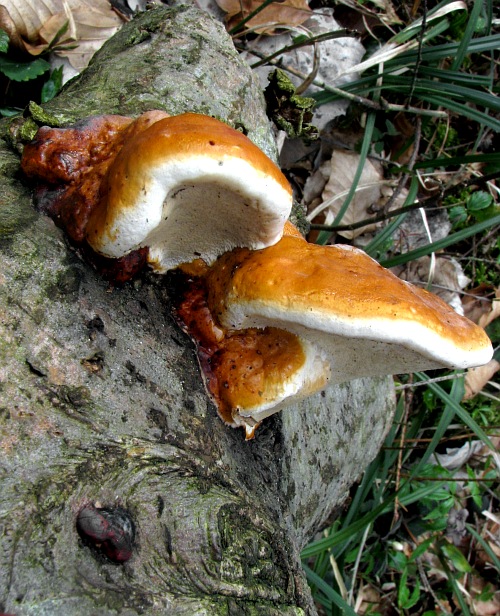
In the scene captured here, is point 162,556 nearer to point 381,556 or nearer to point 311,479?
point 311,479

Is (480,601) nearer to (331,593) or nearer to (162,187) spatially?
(331,593)

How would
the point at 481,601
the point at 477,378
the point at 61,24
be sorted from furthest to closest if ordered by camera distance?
the point at 477,378, the point at 481,601, the point at 61,24

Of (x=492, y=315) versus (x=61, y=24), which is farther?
(x=492, y=315)

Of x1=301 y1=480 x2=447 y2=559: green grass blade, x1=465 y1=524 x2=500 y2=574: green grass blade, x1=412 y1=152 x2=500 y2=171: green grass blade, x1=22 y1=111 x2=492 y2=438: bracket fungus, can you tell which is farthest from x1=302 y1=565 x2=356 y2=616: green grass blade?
x1=412 y1=152 x2=500 y2=171: green grass blade

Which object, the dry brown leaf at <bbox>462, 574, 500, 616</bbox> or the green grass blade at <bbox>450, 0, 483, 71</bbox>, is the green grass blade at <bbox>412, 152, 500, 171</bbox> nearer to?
the green grass blade at <bbox>450, 0, 483, 71</bbox>

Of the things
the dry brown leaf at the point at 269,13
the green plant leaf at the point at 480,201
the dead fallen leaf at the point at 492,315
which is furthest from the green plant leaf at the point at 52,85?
the dead fallen leaf at the point at 492,315

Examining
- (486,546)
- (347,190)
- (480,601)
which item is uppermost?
(347,190)

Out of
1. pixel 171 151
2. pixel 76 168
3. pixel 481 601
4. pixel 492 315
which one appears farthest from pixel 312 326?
pixel 481 601
